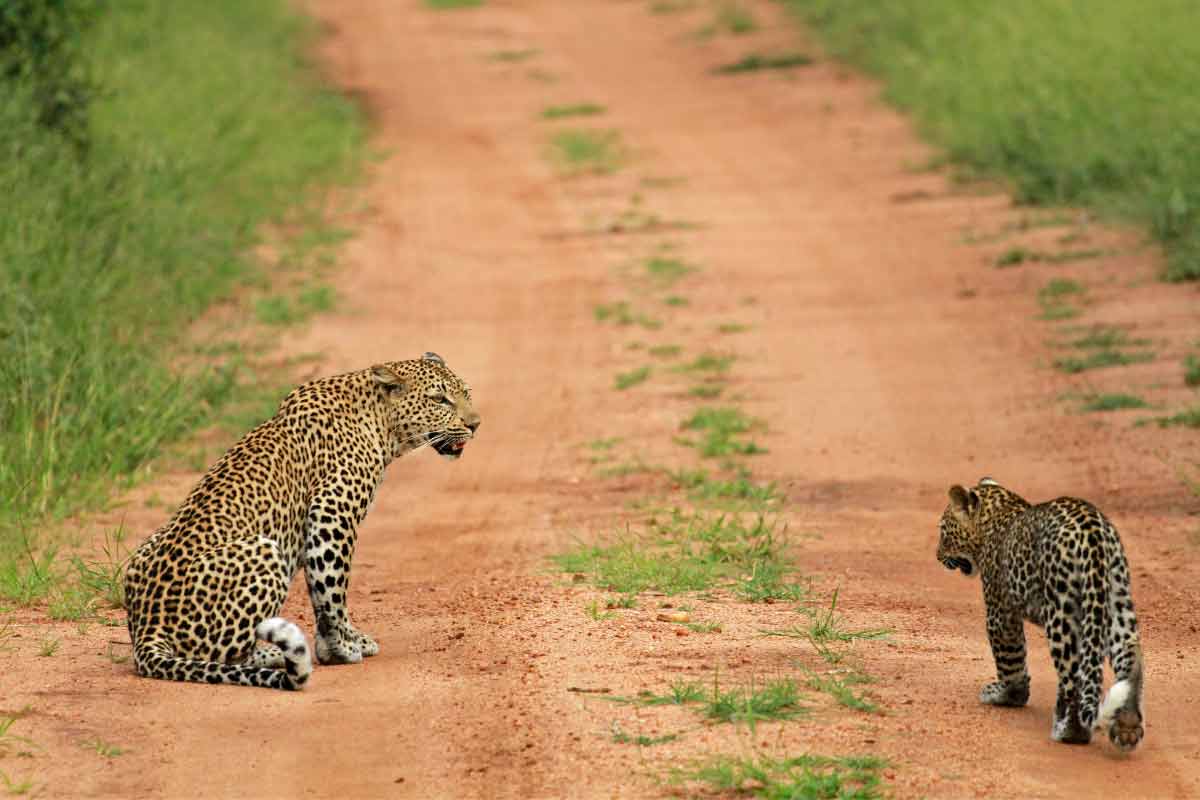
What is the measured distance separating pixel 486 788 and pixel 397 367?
282 cm

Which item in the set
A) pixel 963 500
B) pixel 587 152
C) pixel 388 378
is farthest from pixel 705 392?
pixel 587 152

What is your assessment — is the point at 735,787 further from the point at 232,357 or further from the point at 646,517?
the point at 232,357

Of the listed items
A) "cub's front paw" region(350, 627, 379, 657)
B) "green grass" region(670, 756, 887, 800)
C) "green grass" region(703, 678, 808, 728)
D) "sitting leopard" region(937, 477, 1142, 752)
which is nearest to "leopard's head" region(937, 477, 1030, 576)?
"sitting leopard" region(937, 477, 1142, 752)

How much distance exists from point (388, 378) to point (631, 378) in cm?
586

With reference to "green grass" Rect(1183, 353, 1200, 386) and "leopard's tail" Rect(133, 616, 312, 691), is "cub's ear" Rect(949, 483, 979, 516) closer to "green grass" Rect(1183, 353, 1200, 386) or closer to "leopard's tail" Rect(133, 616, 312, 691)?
"leopard's tail" Rect(133, 616, 312, 691)

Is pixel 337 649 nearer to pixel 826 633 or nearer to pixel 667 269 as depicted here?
pixel 826 633

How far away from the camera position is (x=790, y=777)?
6.65 meters

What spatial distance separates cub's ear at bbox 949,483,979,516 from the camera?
→ 27.3 ft

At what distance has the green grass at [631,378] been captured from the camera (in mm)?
14680

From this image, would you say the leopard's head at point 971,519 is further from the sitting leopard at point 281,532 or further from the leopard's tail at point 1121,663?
the sitting leopard at point 281,532

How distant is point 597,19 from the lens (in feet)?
113

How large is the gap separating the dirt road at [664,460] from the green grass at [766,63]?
1.25ft

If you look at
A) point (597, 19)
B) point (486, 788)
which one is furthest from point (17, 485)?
point (597, 19)

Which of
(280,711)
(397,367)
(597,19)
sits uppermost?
(397,367)
